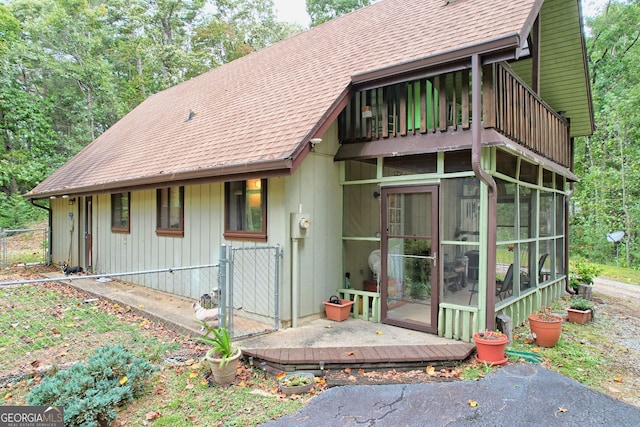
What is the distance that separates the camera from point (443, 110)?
498 centimetres

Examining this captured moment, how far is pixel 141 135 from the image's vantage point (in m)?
10.5

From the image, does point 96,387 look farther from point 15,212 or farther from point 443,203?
point 15,212

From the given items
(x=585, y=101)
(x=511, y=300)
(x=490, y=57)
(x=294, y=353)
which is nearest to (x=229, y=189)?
(x=294, y=353)

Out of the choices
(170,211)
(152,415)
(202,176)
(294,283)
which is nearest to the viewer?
(152,415)

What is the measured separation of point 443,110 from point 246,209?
10.7 feet

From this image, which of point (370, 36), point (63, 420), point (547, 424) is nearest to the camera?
point (63, 420)

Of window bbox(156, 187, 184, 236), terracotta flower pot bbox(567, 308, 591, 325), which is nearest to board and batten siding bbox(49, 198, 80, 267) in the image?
window bbox(156, 187, 184, 236)

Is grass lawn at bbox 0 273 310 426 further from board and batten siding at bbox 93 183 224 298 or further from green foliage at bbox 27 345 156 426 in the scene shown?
board and batten siding at bbox 93 183 224 298

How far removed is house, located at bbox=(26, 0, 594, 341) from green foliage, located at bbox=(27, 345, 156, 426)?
2.10m

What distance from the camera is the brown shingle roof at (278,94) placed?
5.10 metres

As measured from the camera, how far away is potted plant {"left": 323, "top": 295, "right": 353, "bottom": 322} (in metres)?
5.58

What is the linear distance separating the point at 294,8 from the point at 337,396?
3202cm

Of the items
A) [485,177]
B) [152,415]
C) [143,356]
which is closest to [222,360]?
[152,415]

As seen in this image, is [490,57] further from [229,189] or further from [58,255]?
[58,255]
